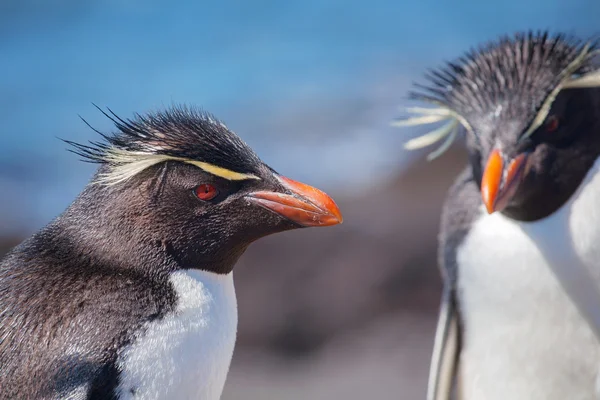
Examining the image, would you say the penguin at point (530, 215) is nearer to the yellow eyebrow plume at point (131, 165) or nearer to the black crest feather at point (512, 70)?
the black crest feather at point (512, 70)

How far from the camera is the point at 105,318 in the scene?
146 centimetres

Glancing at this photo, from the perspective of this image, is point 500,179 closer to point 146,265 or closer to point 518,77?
point 518,77

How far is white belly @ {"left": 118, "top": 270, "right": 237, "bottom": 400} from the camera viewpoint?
144 centimetres

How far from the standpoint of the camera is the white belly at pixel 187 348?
56.6 inches

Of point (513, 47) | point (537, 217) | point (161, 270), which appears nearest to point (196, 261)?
point (161, 270)

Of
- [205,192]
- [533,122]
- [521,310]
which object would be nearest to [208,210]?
[205,192]

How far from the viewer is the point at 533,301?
7.68ft

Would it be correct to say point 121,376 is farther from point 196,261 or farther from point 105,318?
point 196,261

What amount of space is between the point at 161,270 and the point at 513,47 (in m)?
1.42

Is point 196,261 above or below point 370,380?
above

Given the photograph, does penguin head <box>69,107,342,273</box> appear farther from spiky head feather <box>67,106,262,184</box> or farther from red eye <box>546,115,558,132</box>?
red eye <box>546,115,558,132</box>

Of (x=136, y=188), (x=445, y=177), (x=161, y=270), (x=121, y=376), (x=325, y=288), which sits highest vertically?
(x=136, y=188)

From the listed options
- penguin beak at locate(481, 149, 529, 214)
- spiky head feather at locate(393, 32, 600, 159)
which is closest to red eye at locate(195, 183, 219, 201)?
penguin beak at locate(481, 149, 529, 214)

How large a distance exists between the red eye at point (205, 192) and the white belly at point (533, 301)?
1.10 meters
